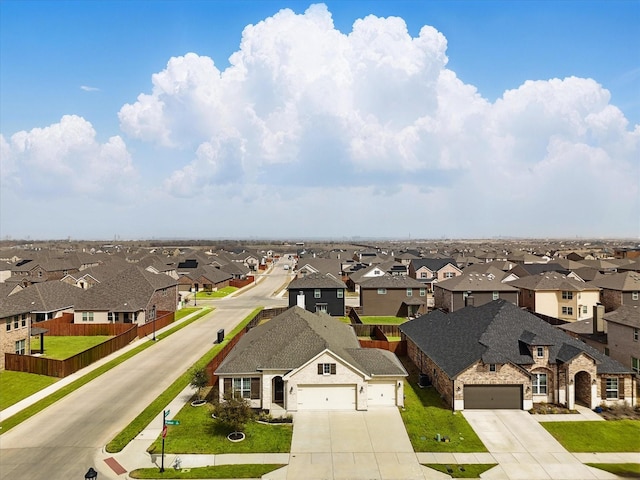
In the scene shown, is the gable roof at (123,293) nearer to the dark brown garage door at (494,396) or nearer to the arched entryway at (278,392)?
the arched entryway at (278,392)

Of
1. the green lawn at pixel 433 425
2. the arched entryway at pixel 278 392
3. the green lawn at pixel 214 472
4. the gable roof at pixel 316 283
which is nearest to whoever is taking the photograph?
the green lawn at pixel 214 472

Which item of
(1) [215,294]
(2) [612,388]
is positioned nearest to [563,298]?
(2) [612,388]

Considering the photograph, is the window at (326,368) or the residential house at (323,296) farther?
the residential house at (323,296)

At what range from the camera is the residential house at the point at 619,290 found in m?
48.4

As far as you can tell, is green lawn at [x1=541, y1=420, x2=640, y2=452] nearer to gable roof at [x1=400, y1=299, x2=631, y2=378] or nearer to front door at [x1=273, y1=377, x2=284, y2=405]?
gable roof at [x1=400, y1=299, x2=631, y2=378]

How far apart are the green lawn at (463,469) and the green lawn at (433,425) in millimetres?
1360

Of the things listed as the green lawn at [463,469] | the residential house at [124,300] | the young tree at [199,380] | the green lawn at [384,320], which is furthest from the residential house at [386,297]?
the green lawn at [463,469]

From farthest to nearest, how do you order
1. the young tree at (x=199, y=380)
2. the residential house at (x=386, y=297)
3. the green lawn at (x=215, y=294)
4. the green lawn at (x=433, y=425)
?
the green lawn at (x=215, y=294) → the residential house at (x=386, y=297) → the young tree at (x=199, y=380) → the green lawn at (x=433, y=425)

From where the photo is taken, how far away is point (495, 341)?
27.2m

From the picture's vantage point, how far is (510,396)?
25.7m

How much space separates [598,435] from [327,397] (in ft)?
50.5

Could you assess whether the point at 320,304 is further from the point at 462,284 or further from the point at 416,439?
the point at 416,439

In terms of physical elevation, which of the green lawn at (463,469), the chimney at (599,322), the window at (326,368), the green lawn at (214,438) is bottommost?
the green lawn at (214,438)

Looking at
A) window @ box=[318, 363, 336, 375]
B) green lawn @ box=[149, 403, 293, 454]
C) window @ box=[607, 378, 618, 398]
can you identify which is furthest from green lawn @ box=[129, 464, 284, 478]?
window @ box=[607, 378, 618, 398]
